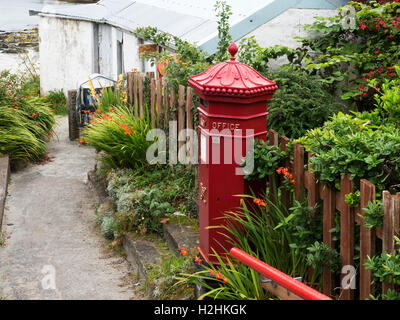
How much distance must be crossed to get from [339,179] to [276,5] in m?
4.74

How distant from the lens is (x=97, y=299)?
5.50m

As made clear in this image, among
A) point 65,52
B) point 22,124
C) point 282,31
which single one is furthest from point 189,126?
point 65,52

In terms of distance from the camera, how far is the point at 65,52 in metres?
15.5

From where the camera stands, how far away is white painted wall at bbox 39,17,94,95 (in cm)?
1495

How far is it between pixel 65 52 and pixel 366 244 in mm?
12854


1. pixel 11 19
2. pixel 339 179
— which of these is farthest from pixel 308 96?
pixel 11 19

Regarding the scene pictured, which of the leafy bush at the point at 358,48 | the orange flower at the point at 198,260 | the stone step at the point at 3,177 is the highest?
the leafy bush at the point at 358,48

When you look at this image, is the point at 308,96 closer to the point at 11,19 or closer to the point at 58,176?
the point at 58,176

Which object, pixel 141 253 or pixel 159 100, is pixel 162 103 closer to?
pixel 159 100

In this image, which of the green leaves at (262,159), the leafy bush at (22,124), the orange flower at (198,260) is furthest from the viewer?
the leafy bush at (22,124)

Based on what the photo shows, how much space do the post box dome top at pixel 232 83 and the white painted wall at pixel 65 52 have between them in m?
10.4

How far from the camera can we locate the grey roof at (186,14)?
325 inches

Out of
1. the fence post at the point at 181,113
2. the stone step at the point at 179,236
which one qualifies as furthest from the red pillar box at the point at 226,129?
the fence post at the point at 181,113

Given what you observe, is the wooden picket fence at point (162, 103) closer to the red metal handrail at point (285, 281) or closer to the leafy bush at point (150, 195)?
the leafy bush at point (150, 195)
